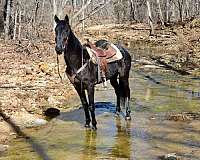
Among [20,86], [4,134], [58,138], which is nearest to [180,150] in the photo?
→ [58,138]

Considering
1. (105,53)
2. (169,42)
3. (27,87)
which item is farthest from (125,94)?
(169,42)

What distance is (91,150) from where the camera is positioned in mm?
7914

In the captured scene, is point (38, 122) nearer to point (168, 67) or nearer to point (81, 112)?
point (81, 112)

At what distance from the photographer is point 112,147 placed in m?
8.07

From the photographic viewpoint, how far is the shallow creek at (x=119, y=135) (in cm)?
763

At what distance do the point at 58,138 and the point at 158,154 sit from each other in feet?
7.36

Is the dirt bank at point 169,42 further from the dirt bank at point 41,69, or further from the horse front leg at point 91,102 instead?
the horse front leg at point 91,102

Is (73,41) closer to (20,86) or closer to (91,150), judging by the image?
(91,150)

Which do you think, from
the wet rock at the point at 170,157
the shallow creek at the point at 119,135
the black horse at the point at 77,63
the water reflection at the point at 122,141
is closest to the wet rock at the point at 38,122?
the shallow creek at the point at 119,135

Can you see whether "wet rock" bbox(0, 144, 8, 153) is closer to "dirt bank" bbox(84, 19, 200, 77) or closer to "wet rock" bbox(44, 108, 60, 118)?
"wet rock" bbox(44, 108, 60, 118)

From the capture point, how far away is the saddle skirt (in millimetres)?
9227

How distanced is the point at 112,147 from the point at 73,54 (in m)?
2.14

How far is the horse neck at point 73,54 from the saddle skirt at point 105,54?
14.2 inches

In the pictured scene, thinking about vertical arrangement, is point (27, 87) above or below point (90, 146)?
above
